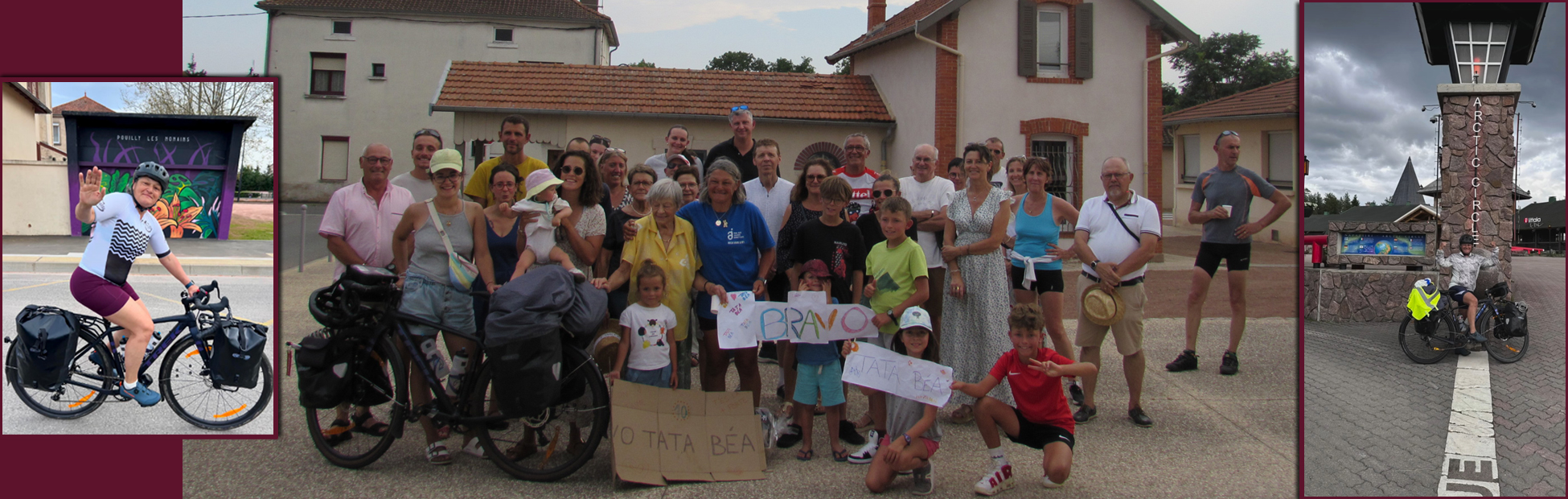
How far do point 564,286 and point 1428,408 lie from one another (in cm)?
713

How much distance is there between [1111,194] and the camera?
5.35m

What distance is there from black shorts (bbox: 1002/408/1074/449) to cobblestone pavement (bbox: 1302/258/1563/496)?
0.96 meters

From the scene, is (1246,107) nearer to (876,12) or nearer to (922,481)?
(876,12)

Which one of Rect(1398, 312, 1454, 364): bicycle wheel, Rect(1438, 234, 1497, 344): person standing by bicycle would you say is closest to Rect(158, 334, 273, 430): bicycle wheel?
Rect(1398, 312, 1454, 364): bicycle wheel

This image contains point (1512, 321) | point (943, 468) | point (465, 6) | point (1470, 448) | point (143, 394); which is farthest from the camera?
point (465, 6)

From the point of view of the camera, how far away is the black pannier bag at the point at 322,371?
4.01 meters

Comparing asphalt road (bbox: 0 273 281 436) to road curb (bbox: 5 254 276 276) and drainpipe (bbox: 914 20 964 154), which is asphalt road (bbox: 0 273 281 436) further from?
drainpipe (bbox: 914 20 964 154)

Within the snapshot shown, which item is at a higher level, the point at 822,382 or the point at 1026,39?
the point at 1026,39

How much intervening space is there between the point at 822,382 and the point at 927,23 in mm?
14054

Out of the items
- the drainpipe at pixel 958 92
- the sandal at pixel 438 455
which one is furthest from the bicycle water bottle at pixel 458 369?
the drainpipe at pixel 958 92

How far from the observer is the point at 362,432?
4.34 m

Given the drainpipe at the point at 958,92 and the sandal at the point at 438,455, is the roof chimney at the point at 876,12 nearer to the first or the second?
the drainpipe at the point at 958,92

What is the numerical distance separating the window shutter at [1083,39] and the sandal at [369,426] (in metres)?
16.5

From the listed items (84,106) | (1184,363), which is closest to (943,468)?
(1184,363)
